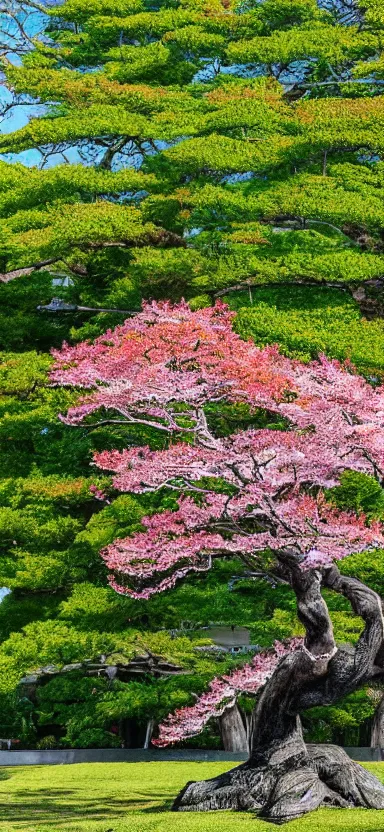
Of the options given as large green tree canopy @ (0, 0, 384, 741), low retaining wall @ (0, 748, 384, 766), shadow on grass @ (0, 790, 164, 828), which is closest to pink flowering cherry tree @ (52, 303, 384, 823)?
shadow on grass @ (0, 790, 164, 828)

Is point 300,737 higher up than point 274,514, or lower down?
lower down

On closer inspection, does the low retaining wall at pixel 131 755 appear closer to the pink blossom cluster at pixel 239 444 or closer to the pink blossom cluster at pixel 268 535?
the pink blossom cluster at pixel 239 444

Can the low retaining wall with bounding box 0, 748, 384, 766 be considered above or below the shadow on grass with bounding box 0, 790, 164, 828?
below

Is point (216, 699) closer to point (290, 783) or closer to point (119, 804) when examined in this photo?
point (290, 783)

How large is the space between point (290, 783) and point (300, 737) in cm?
51

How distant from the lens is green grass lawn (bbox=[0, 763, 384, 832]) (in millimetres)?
6629

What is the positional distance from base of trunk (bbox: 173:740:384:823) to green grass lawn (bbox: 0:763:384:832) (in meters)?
0.20

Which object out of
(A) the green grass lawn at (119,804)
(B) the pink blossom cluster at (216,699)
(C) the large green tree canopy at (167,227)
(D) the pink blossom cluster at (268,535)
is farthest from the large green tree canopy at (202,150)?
(A) the green grass lawn at (119,804)

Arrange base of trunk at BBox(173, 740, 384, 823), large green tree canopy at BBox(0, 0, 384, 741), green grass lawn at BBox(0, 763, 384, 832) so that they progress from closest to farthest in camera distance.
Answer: green grass lawn at BBox(0, 763, 384, 832) → base of trunk at BBox(173, 740, 384, 823) → large green tree canopy at BBox(0, 0, 384, 741)

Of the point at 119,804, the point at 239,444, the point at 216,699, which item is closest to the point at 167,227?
the point at 239,444

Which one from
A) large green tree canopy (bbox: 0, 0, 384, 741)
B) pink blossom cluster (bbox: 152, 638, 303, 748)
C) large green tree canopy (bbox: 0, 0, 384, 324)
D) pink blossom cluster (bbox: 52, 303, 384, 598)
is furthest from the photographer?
large green tree canopy (bbox: 0, 0, 384, 324)

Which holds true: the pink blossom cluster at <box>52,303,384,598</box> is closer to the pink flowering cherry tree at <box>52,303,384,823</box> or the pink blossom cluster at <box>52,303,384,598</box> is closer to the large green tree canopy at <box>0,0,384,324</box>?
the pink flowering cherry tree at <box>52,303,384,823</box>

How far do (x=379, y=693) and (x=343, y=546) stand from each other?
6.48 m

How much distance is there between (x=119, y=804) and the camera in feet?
28.2
